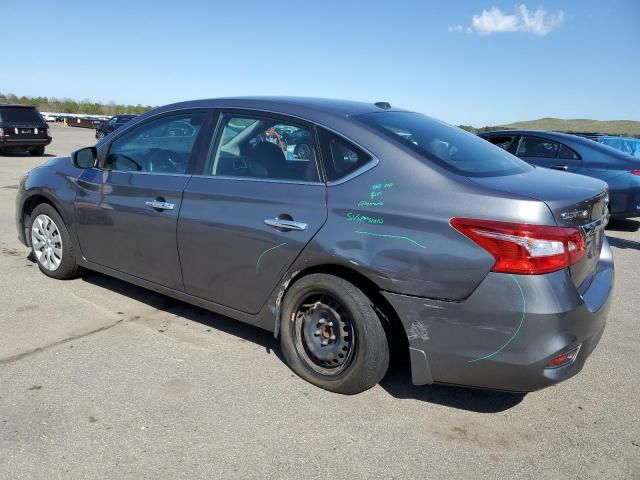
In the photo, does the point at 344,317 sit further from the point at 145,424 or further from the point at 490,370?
the point at 145,424

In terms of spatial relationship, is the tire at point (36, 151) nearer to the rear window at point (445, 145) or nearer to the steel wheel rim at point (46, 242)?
the steel wheel rim at point (46, 242)

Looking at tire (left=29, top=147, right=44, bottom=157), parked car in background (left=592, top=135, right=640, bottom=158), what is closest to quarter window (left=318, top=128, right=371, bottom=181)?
parked car in background (left=592, top=135, right=640, bottom=158)

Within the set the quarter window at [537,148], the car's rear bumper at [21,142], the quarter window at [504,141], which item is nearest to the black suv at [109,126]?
the car's rear bumper at [21,142]

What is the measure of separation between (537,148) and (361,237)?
7136mm

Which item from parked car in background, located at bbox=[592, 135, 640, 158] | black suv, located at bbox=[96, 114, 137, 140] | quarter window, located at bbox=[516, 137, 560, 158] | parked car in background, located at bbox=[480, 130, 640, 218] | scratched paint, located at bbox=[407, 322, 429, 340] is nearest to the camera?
scratched paint, located at bbox=[407, 322, 429, 340]

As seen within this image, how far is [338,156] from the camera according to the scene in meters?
3.16

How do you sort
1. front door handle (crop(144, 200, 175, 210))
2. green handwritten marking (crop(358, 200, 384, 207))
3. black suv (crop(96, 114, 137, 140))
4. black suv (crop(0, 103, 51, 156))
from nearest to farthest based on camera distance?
green handwritten marking (crop(358, 200, 384, 207)) → front door handle (crop(144, 200, 175, 210)) → black suv (crop(0, 103, 51, 156)) → black suv (crop(96, 114, 137, 140))

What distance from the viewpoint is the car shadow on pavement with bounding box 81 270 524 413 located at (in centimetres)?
319

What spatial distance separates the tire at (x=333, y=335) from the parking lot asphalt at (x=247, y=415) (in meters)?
0.13

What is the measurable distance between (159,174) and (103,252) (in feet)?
2.99

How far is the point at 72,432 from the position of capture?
107 inches

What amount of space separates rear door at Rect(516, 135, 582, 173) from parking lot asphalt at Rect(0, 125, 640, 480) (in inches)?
198

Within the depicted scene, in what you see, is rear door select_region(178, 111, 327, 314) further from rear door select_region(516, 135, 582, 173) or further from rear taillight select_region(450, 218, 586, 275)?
rear door select_region(516, 135, 582, 173)

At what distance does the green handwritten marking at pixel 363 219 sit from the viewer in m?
2.87
